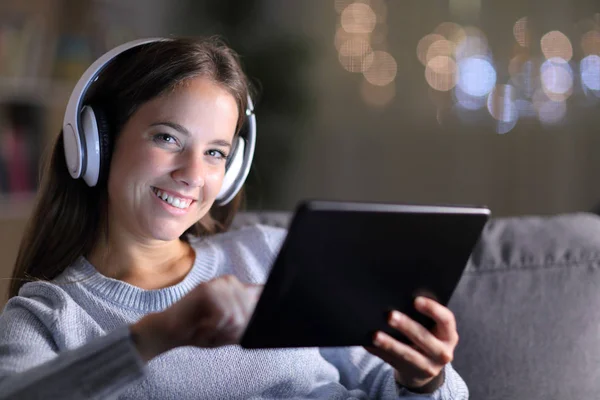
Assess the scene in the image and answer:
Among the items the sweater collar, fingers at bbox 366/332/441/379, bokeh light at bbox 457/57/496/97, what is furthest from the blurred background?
fingers at bbox 366/332/441/379

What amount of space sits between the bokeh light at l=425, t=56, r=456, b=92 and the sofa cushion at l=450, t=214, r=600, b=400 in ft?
7.48

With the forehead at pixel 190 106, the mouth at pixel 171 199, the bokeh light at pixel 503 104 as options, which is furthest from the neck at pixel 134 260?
the bokeh light at pixel 503 104

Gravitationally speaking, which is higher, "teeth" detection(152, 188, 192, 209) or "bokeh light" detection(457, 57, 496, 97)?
"bokeh light" detection(457, 57, 496, 97)

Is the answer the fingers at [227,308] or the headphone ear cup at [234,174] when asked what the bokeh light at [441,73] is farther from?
the fingers at [227,308]

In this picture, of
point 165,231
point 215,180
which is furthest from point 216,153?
point 165,231

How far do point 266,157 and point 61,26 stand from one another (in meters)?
1.12

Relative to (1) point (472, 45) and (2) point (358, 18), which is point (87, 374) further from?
(2) point (358, 18)

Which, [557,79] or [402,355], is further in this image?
[557,79]

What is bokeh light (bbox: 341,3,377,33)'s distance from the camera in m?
3.66

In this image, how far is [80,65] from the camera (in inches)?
127

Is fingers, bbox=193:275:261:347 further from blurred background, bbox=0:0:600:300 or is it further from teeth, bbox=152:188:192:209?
blurred background, bbox=0:0:600:300

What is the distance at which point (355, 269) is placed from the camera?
89 cm

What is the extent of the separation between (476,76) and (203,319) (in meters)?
2.91

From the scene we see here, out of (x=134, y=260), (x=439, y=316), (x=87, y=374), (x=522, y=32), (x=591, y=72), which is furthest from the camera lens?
(x=522, y=32)
